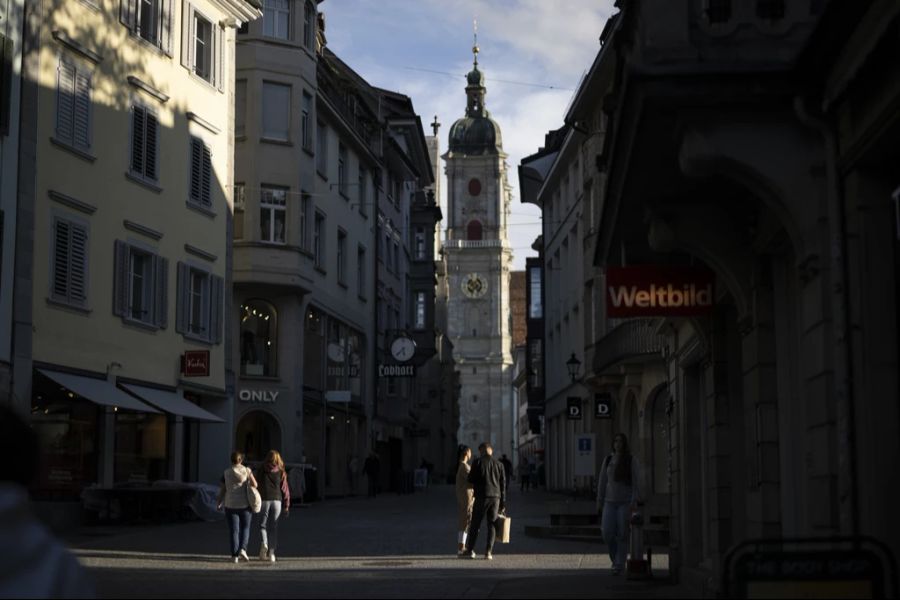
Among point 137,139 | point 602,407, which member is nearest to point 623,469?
point 137,139

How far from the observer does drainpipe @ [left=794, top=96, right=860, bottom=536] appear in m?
9.84

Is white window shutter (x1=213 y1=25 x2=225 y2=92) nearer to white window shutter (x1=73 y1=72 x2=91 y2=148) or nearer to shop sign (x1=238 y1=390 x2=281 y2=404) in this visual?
white window shutter (x1=73 y1=72 x2=91 y2=148)

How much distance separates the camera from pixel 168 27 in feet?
113

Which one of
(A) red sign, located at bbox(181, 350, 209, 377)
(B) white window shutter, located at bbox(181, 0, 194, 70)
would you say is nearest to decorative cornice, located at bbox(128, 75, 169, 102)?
(B) white window shutter, located at bbox(181, 0, 194, 70)

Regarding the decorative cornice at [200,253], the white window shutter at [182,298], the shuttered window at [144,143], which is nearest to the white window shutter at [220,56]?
the shuttered window at [144,143]

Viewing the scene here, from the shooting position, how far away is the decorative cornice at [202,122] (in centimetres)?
3559

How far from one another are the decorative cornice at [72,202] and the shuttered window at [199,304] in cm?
473

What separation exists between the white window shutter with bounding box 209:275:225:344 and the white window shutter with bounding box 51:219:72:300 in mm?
7594

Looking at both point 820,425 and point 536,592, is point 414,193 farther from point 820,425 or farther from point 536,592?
point 820,425

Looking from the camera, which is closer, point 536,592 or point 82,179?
point 536,592

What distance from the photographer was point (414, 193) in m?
78.5

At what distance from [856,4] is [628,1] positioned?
3507 millimetres

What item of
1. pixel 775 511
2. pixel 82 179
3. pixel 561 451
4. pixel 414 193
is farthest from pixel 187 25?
pixel 414 193

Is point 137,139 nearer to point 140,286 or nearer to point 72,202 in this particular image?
point 140,286
